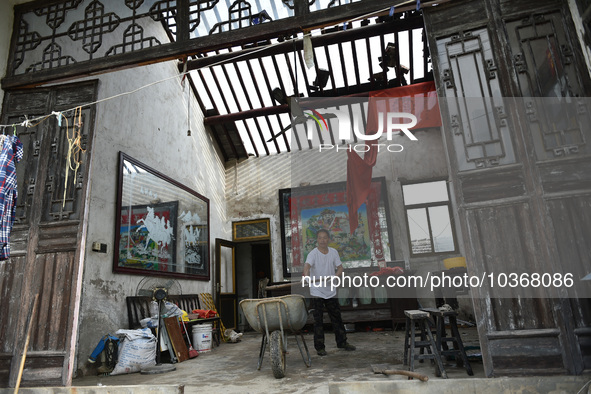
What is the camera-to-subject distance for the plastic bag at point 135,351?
14.4ft

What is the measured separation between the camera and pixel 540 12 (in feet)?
10.3

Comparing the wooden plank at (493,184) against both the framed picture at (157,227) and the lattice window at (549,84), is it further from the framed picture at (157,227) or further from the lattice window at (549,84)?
the framed picture at (157,227)

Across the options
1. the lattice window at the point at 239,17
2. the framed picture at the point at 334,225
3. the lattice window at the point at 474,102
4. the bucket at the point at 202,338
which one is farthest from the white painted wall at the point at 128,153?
the lattice window at the point at 474,102

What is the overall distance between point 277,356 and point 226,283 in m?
5.76

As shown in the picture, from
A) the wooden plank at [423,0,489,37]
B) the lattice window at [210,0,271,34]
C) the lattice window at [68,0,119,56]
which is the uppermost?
the lattice window at [68,0,119,56]

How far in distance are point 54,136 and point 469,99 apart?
157 inches

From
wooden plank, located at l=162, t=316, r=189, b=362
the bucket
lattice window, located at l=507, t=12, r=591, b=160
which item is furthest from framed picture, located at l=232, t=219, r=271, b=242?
lattice window, located at l=507, t=12, r=591, b=160

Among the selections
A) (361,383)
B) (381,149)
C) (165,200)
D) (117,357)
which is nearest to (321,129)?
Answer: (381,149)

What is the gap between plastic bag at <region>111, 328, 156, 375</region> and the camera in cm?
440

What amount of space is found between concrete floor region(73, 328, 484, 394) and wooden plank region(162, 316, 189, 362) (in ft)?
0.51

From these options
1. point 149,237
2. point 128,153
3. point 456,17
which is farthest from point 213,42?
point 149,237

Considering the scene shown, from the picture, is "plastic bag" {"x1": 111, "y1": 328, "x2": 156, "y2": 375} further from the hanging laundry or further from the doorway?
the doorway

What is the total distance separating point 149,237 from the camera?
6059 mm

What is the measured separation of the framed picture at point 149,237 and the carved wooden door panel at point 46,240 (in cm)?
179
